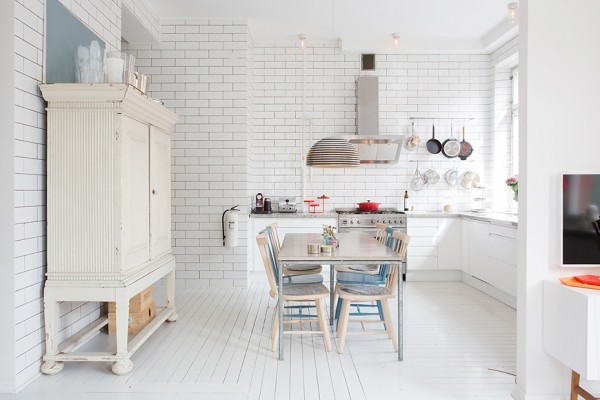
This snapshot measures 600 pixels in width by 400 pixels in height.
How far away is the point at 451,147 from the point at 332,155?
10.8 feet

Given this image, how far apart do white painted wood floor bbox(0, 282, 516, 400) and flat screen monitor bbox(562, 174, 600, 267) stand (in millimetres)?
968

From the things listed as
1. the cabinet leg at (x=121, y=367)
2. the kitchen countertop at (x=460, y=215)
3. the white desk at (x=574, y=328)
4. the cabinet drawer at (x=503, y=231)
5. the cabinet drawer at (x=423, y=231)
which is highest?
the kitchen countertop at (x=460, y=215)

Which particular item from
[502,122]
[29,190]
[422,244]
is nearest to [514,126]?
[502,122]

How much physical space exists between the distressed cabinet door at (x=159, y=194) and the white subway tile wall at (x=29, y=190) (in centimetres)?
79

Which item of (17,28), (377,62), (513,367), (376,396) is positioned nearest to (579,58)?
(513,367)

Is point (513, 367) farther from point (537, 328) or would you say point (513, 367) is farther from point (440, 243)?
point (440, 243)

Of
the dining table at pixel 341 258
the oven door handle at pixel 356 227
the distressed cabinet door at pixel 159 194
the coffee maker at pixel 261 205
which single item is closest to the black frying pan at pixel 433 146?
the oven door handle at pixel 356 227

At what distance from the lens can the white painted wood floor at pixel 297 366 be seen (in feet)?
8.97

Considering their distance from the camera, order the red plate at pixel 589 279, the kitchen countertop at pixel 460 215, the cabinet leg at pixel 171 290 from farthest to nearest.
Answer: the kitchen countertop at pixel 460 215
the cabinet leg at pixel 171 290
the red plate at pixel 589 279

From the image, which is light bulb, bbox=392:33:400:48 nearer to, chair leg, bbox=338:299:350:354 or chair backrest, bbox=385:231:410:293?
chair backrest, bbox=385:231:410:293

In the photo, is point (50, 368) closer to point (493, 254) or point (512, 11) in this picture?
point (493, 254)

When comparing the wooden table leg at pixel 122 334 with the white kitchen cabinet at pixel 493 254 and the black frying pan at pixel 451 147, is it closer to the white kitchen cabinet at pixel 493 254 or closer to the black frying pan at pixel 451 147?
the white kitchen cabinet at pixel 493 254

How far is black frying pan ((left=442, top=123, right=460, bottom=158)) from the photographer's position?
6.39m

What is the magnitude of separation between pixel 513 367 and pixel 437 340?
662 millimetres
